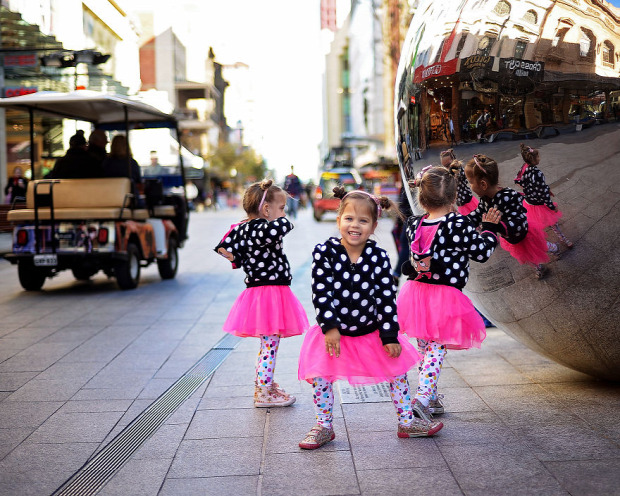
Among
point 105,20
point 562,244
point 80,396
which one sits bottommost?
point 80,396

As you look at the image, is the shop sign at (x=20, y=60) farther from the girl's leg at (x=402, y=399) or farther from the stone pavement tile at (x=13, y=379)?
the girl's leg at (x=402, y=399)

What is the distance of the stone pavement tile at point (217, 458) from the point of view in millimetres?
3900

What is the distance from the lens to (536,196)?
439 centimetres

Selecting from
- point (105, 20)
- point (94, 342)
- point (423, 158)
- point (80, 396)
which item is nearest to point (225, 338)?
point (94, 342)

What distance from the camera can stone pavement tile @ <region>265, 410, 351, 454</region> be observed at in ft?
13.9

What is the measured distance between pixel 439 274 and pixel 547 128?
1.00 metres

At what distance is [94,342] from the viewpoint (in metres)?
7.47

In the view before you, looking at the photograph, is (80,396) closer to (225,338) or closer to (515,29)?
(225,338)

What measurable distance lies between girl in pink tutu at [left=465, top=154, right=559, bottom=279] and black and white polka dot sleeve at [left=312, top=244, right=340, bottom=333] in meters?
1.02

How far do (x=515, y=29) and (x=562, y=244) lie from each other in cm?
121

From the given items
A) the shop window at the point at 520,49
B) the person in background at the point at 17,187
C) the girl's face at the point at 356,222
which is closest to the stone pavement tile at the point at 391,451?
the girl's face at the point at 356,222

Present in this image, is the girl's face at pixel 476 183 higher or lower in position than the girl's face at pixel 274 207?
higher

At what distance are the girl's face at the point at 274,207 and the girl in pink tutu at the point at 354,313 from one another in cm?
100

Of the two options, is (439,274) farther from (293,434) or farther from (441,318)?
(293,434)
